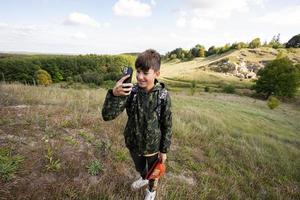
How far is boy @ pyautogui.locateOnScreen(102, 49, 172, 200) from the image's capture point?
2080 mm

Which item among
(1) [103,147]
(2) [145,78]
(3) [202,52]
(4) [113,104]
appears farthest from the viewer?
(3) [202,52]

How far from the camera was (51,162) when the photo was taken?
2.72 m

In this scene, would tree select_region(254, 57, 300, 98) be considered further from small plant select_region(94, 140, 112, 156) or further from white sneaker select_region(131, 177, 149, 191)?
white sneaker select_region(131, 177, 149, 191)

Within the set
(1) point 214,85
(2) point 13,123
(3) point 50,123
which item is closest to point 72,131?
(3) point 50,123

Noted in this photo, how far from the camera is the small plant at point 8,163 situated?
2.31 metres

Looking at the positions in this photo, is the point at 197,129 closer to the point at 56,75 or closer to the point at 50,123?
the point at 50,123

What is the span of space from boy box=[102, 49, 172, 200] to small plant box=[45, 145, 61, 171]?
1094 mm

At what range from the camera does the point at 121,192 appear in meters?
2.60

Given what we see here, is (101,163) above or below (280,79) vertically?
above

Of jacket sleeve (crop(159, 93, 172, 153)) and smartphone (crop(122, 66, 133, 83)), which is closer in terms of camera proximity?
smartphone (crop(122, 66, 133, 83))

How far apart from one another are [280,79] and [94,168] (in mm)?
47696

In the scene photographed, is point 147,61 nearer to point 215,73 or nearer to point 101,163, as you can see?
point 101,163

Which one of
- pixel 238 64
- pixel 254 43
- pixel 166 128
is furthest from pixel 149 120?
pixel 254 43

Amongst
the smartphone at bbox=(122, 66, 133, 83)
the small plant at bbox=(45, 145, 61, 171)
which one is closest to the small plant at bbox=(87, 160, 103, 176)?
the small plant at bbox=(45, 145, 61, 171)
